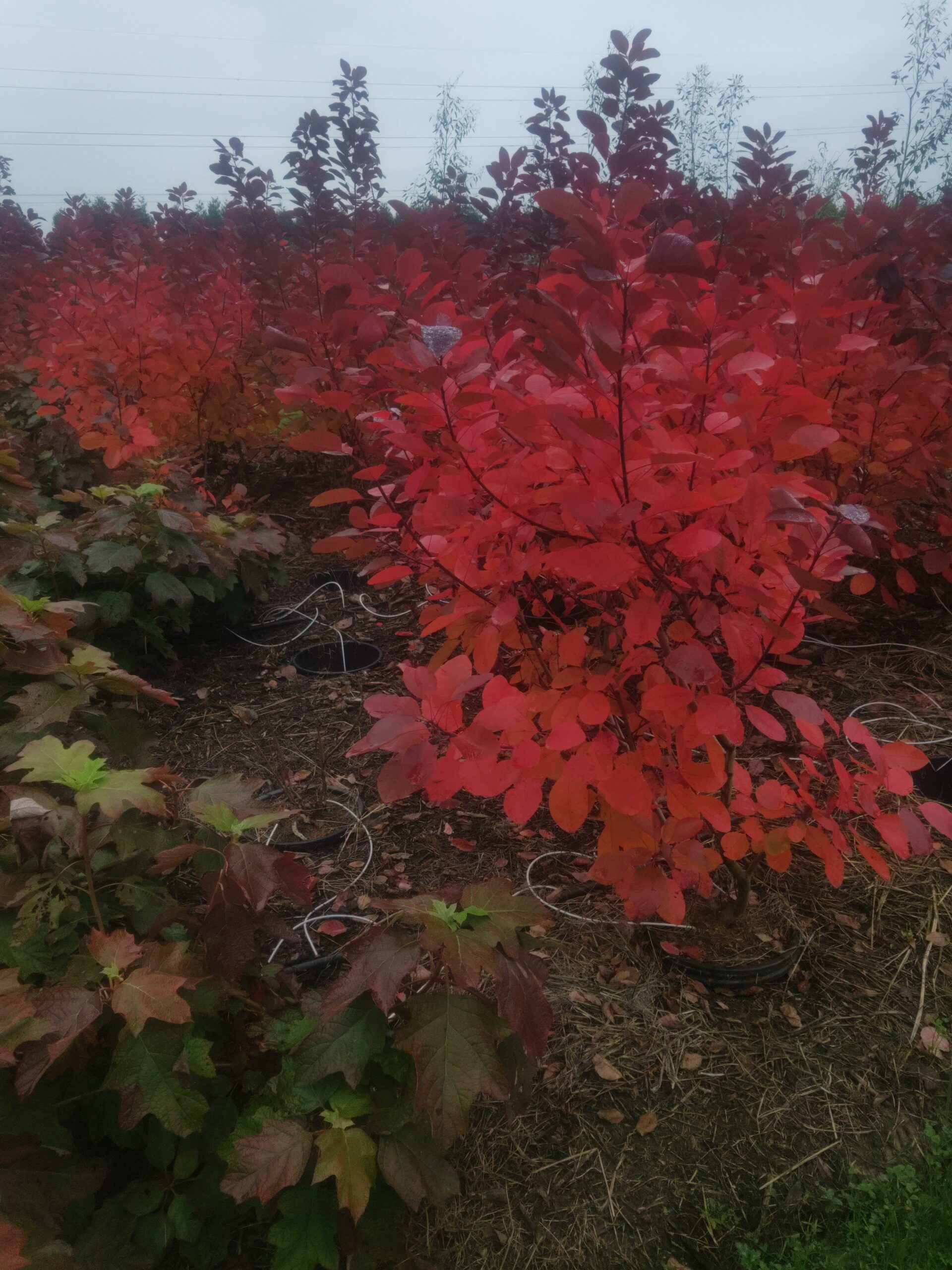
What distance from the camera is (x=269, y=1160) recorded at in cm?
100

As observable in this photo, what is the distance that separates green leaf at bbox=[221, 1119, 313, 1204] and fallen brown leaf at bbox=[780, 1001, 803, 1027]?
3.28ft

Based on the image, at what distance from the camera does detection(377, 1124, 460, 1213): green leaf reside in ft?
3.35

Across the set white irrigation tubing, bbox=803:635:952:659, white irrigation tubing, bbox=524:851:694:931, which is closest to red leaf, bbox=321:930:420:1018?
white irrigation tubing, bbox=524:851:694:931

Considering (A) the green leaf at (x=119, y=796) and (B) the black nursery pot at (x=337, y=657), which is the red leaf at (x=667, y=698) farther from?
(B) the black nursery pot at (x=337, y=657)

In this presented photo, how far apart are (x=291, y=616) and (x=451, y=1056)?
2698 mm

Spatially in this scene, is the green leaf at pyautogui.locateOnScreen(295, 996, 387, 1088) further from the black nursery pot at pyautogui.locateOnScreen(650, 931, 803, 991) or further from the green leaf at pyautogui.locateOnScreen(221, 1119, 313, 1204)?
the black nursery pot at pyautogui.locateOnScreen(650, 931, 803, 991)

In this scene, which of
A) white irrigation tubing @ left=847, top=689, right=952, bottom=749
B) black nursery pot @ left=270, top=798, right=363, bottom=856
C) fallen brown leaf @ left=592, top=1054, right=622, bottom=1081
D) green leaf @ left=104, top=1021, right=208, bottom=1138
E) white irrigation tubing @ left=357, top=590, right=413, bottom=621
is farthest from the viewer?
white irrigation tubing @ left=357, top=590, right=413, bottom=621

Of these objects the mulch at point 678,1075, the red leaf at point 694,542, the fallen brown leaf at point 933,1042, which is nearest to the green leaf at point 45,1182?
the mulch at point 678,1075

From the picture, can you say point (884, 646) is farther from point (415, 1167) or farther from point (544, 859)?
point (415, 1167)

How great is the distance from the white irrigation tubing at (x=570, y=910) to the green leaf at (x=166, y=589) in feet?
5.01

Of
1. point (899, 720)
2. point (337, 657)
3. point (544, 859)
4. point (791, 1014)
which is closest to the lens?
point (791, 1014)

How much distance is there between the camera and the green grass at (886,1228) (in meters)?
1.19

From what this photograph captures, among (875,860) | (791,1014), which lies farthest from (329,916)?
(875,860)

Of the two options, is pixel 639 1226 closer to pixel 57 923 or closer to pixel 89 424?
pixel 57 923
